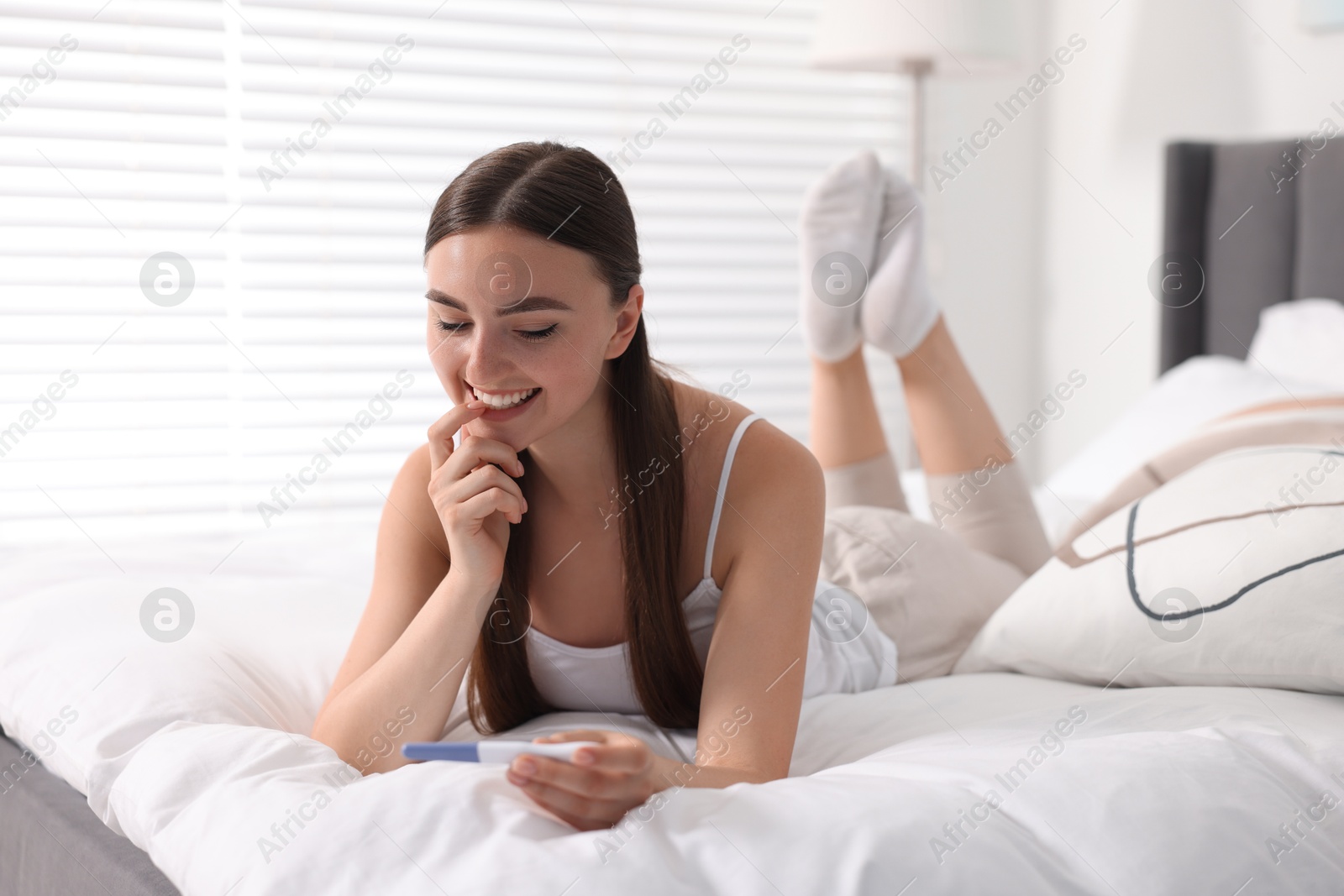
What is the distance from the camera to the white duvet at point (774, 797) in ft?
2.16

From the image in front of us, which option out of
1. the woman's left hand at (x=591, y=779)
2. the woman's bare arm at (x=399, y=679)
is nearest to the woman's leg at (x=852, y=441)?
the woman's bare arm at (x=399, y=679)

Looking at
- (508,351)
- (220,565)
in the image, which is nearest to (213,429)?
(220,565)

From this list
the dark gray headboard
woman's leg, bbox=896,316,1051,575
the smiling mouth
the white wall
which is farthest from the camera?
the white wall

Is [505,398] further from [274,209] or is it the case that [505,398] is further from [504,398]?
[274,209]

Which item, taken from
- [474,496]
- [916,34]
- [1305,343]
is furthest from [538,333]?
[916,34]

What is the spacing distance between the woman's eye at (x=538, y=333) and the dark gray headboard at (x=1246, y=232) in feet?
5.59

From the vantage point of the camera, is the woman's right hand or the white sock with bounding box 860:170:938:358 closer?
the woman's right hand

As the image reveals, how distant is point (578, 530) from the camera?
109cm

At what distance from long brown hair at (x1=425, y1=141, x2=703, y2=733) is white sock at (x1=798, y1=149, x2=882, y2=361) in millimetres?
541

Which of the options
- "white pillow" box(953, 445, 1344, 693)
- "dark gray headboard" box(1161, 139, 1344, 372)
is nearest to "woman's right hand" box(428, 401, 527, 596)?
"white pillow" box(953, 445, 1344, 693)

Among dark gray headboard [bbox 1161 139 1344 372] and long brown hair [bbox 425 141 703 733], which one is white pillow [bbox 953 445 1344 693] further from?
dark gray headboard [bbox 1161 139 1344 372]

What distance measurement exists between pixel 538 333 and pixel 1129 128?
7.08 ft

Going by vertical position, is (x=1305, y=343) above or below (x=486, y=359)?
below

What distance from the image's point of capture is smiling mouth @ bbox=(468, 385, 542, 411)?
94 cm
